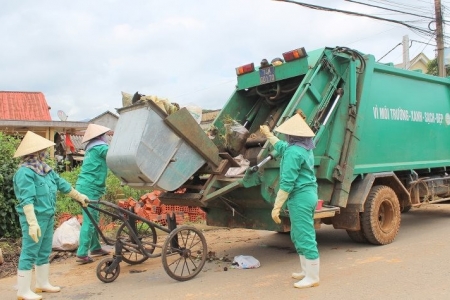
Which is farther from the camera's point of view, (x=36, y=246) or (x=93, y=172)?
(x=93, y=172)

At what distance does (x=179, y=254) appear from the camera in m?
4.91

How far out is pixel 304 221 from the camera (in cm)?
442

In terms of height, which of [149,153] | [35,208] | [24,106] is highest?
[24,106]

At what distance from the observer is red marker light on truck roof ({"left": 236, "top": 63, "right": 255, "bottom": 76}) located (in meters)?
6.35

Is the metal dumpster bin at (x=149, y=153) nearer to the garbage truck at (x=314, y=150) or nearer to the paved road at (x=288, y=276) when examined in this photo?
the garbage truck at (x=314, y=150)

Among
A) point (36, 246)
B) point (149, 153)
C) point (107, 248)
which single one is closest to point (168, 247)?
point (149, 153)

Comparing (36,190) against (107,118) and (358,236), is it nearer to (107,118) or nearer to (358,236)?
(358,236)

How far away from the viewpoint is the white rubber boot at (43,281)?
4586 millimetres

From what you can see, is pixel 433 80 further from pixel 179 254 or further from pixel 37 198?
pixel 37 198

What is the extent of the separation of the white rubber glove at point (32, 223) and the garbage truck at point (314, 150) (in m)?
0.98

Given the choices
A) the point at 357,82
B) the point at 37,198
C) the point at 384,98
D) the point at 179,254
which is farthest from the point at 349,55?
the point at 37,198

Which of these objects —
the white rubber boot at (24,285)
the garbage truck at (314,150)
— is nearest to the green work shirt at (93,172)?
the garbage truck at (314,150)

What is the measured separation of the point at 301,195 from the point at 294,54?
201cm

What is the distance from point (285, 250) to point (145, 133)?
2.73 m
